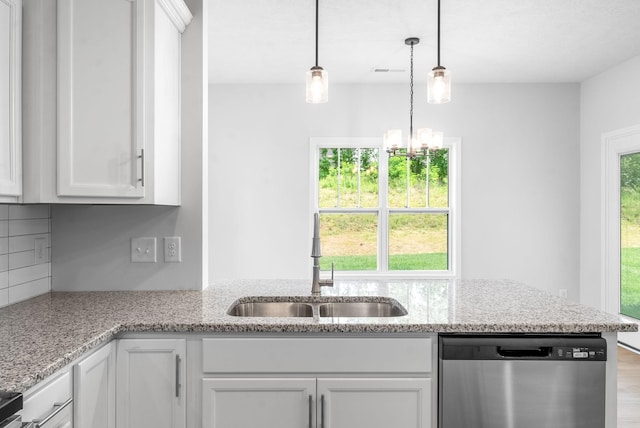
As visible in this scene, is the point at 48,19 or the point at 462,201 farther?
the point at 462,201

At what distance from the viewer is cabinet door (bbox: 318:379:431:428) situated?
5.63ft

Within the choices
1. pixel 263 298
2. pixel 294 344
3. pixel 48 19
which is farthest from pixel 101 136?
pixel 294 344

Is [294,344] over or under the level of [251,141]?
under

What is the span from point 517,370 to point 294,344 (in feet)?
2.62

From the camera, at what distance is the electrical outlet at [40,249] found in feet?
7.45

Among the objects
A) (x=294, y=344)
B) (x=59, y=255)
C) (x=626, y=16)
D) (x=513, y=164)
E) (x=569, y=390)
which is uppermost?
(x=626, y=16)

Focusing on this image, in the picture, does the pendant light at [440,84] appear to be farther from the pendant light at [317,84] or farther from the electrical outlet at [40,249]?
the electrical outlet at [40,249]

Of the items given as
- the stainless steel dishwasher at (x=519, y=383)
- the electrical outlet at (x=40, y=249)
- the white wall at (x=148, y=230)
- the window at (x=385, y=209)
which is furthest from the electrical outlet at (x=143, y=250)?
the window at (x=385, y=209)

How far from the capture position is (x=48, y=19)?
1935mm

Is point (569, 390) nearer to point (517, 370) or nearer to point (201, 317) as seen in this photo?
point (517, 370)

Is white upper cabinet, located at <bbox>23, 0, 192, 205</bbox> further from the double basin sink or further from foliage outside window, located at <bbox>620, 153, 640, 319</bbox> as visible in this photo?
foliage outside window, located at <bbox>620, 153, 640, 319</bbox>

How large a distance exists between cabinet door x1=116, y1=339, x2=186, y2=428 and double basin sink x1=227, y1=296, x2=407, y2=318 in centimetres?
49

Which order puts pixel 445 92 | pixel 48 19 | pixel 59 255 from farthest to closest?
pixel 59 255
pixel 445 92
pixel 48 19

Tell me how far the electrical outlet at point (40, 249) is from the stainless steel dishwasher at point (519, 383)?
1.89 m
